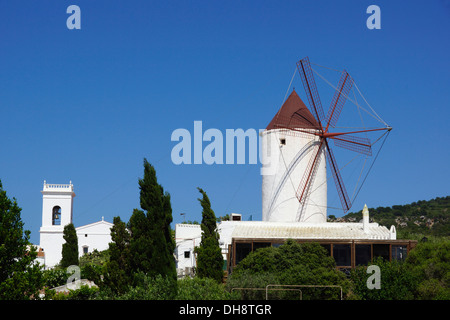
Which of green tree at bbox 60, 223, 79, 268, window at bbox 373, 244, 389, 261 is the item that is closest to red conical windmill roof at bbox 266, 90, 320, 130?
window at bbox 373, 244, 389, 261

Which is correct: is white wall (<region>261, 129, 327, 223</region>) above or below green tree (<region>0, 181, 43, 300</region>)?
above

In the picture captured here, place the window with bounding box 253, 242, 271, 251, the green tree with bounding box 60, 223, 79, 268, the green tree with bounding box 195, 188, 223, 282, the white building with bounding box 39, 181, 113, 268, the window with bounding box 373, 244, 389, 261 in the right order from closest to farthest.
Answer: the green tree with bounding box 195, 188, 223, 282 < the window with bounding box 373, 244, 389, 261 < the window with bounding box 253, 242, 271, 251 < the green tree with bounding box 60, 223, 79, 268 < the white building with bounding box 39, 181, 113, 268

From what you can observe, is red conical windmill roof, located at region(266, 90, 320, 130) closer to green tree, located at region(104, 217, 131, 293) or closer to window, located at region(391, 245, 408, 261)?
window, located at region(391, 245, 408, 261)

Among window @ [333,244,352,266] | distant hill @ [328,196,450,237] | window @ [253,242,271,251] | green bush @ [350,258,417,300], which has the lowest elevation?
green bush @ [350,258,417,300]

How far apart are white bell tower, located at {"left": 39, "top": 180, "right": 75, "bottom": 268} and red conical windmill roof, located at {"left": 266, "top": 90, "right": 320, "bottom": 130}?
62.5 ft

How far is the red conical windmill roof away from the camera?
119 ft

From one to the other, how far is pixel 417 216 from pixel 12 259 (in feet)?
179

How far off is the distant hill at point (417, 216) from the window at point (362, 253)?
2647cm

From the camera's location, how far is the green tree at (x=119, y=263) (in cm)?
2270

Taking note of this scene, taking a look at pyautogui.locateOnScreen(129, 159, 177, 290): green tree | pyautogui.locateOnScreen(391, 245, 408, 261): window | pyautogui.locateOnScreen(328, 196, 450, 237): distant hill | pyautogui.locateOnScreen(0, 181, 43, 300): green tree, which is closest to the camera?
pyautogui.locateOnScreen(0, 181, 43, 300): green tree

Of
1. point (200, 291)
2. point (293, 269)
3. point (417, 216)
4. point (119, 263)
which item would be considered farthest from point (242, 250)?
point (417, 216)
